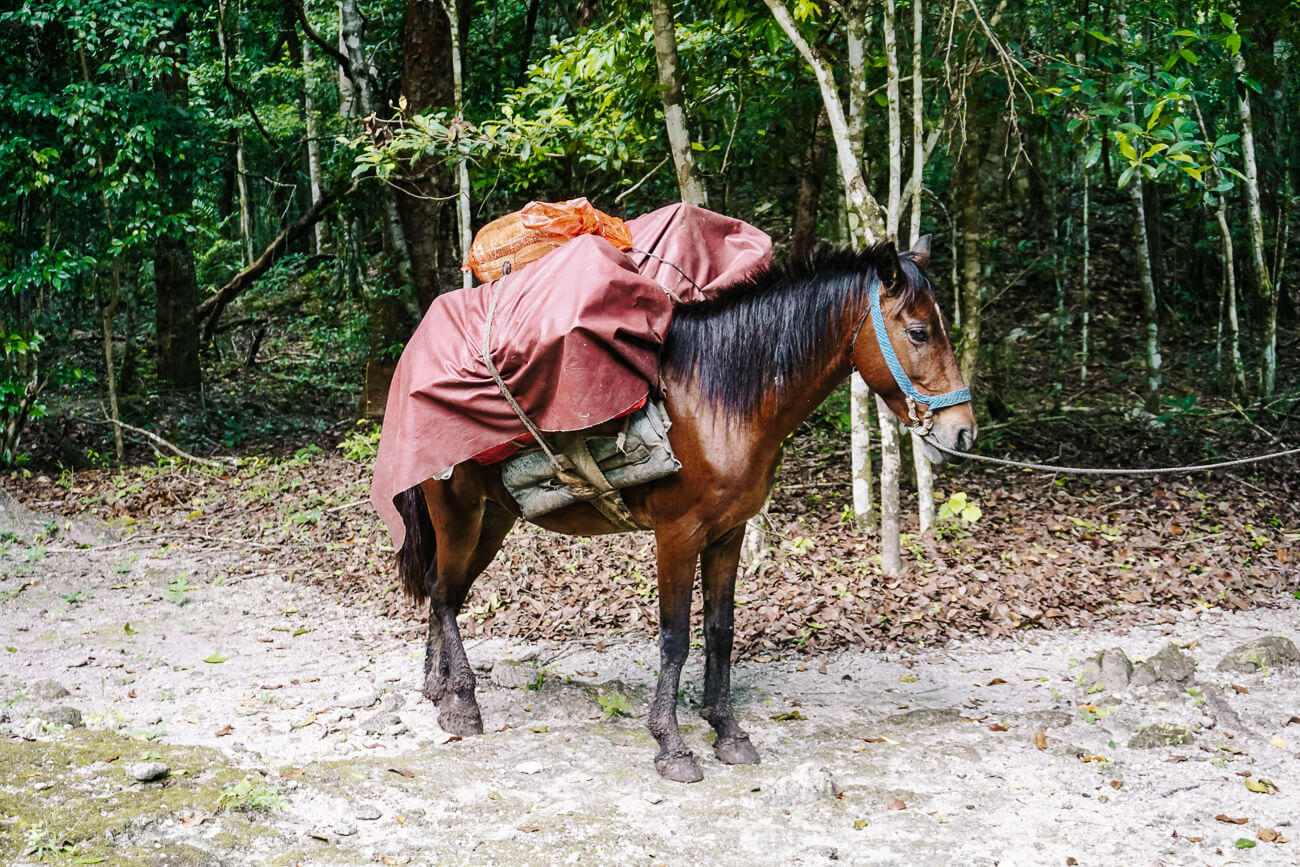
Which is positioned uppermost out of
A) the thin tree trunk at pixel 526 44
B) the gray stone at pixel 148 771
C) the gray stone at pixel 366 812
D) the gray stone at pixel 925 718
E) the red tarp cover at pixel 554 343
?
the thin tree trunk at pixel 526 44

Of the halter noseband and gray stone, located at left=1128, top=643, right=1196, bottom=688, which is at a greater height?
the halter noseband

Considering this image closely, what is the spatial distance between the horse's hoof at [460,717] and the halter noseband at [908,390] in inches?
100

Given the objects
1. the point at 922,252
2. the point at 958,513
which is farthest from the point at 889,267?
the point at 958,513

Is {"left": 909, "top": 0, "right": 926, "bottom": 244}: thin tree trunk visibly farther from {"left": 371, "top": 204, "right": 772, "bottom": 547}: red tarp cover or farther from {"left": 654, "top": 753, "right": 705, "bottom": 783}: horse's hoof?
{"left": 654, "top": 753, "right": 705, "bottom": 783}: horse's hoof

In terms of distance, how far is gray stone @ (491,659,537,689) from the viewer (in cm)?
529

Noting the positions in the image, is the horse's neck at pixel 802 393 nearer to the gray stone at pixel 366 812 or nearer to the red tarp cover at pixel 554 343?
the red tarp cover at pixel 554 343

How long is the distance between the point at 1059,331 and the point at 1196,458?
480 centimetres

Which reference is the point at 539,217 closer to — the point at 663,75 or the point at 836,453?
the point at 663,75

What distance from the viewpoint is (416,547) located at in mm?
5215

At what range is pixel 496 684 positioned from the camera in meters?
5.31

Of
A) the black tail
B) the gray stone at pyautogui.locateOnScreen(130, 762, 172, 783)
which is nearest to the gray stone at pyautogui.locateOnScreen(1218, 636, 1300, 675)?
the black tail

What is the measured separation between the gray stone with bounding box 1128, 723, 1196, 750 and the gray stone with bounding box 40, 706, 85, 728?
4.91 m

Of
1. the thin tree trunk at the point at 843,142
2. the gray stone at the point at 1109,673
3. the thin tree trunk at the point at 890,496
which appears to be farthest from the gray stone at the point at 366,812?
the thin tree trunk at the point at 843,142

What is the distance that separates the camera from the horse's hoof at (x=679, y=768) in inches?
163
